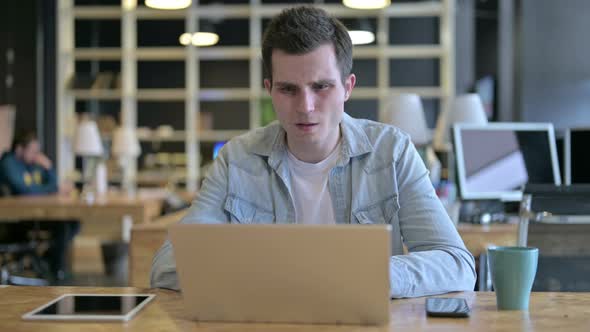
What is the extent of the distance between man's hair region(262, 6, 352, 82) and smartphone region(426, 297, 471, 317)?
1.97ft

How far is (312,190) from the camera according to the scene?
1.81 metres

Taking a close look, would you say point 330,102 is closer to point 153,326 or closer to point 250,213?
point 250,213

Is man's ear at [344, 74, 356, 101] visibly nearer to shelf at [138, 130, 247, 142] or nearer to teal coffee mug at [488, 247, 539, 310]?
teal coffee mug at [488, 247, 539, 310]

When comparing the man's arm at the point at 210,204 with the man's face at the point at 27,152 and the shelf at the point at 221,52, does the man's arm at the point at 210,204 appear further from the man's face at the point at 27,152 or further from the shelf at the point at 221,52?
the shelf at the point at 221,52

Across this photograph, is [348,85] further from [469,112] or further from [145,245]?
[469,112]

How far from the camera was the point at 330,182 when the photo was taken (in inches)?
69.9

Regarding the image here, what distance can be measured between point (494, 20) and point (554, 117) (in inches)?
129

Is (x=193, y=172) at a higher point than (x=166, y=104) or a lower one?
lower

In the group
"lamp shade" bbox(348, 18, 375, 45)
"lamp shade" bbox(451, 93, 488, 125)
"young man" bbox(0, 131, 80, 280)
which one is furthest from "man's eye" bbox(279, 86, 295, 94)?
"lamp shade" bbox(348, 18, 375, 45)

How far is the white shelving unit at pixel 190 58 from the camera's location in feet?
27.8

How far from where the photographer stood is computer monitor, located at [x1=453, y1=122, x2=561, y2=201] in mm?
3121

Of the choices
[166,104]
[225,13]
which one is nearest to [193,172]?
[166,104]

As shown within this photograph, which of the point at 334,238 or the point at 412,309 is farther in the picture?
the point at 412,309

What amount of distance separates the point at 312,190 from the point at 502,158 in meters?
1.64
